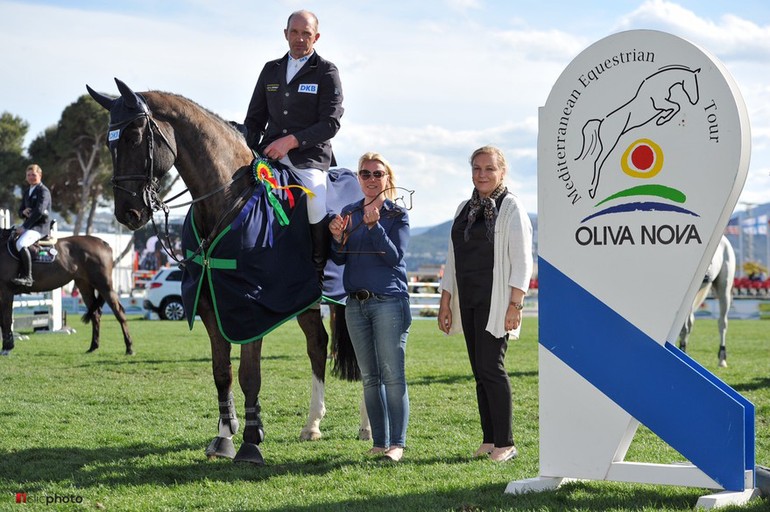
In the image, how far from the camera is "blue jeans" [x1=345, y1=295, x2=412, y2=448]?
5.62m

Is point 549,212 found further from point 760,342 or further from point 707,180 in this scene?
point 760,342

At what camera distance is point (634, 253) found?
4484mm

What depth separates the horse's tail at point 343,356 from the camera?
6.84 metres

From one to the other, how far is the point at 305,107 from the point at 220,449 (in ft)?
8.01

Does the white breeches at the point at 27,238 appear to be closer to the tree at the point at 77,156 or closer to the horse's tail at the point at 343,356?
the horse's tail at the point at 343,356

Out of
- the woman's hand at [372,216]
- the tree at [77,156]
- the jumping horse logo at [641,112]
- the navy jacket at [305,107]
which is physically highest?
the tree at [77,156]

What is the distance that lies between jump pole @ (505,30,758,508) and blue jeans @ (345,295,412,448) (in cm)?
117

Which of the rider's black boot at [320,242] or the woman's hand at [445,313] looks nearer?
the woman's hand at [445,313]

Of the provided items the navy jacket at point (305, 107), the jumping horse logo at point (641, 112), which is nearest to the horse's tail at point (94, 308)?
the navy jacket at point (305, 107)

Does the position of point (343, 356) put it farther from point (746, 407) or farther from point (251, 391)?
point (746, 407)

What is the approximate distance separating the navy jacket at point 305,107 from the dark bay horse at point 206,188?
39cm

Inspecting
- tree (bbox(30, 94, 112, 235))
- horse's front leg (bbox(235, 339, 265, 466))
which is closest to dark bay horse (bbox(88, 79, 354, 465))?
horse's front leg (bbox(235, 339, 265, 466))

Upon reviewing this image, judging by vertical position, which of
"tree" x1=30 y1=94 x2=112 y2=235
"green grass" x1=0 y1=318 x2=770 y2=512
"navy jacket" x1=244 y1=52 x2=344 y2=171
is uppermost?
"tree" x1=30 y1=94 x2=112 y2=235

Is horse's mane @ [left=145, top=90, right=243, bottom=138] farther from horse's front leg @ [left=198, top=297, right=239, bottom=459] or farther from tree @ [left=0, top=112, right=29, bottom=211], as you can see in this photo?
tree @ [left=0, top=112, right=29, bottom=211]
